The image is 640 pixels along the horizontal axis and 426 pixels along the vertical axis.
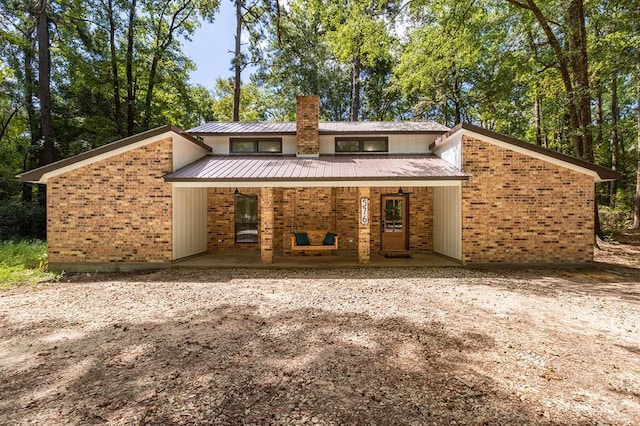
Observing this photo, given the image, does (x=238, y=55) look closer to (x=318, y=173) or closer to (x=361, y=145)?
(x=361, y=145)

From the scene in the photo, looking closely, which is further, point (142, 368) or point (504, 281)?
point (504, 281)

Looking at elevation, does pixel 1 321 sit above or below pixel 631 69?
below

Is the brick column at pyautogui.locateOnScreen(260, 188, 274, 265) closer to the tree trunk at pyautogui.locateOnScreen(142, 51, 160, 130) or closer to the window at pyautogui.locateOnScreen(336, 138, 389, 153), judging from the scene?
the window at pyautogui.locateOnScreen(336, 138, 389, 153)

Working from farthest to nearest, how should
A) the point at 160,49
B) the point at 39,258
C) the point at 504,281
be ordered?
the point at 160,49, the point at 39,258, the point at 504,281

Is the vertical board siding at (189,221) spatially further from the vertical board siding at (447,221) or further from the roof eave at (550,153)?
the roof eave at (550,153)

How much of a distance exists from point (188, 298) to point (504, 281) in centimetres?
728

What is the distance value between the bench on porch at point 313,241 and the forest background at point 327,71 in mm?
8518

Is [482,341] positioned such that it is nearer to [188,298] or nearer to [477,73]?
[188,298]

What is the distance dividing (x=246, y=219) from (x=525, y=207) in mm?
9772

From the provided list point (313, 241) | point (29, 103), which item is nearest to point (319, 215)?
point (313, 241)

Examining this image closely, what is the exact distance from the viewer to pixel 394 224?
12211 mm

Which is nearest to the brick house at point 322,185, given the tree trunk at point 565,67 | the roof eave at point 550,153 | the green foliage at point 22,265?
the roof eave at point 550,153

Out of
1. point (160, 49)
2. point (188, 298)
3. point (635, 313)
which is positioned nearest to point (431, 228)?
point (635, 313)

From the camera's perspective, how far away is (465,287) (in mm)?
6941
